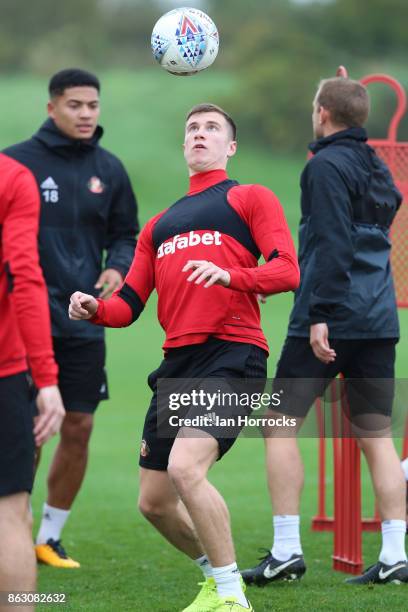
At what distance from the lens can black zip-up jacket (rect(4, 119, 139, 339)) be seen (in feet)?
21.5

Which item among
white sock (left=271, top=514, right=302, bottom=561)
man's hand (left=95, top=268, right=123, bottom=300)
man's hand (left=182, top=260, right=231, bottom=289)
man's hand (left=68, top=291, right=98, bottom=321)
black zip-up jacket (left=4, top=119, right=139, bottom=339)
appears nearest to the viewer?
man's hand (left=182, top=260, right=231, bottom=289)

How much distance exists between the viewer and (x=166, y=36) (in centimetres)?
598

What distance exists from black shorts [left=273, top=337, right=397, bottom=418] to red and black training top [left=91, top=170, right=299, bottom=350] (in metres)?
0.73

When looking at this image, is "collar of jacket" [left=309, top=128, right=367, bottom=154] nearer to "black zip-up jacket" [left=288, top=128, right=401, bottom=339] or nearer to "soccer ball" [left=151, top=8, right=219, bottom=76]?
"black zip-up jacket" [left=288, top=128, right=401, bottom=339]

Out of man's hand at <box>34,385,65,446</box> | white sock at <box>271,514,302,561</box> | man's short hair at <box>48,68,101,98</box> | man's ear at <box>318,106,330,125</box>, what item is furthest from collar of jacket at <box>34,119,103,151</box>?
man's hand at <box>34,385,65,446</box>

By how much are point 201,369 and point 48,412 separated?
3.86ft

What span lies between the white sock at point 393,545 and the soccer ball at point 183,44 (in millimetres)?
2448

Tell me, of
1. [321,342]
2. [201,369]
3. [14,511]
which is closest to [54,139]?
[321,342]

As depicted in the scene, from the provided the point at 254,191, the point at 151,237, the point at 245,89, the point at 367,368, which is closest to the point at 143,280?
the point at 151,237

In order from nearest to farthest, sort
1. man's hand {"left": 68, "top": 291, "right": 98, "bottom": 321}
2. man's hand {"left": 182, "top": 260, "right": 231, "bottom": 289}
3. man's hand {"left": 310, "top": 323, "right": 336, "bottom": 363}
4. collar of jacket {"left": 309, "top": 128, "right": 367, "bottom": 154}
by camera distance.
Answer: man's hand {"left": 182, "top": 260, "right": 231, "bottom": 289}
man's hand {"left": 68, "top": 291, "right": 98, "bottom": 321}
man's hand {"left": 310, "top": 323, "right": 336, "bottom": 363}
collar of jacket {"left": 309, "top": 128, "right": 367, "bottom": 154}

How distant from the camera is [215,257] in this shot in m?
5.04

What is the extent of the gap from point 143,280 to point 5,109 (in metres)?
47.3

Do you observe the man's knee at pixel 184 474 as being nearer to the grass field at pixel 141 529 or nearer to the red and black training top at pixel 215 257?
the red and black training top at pixel 215 257

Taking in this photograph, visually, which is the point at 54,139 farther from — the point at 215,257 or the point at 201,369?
the point at 201,369
